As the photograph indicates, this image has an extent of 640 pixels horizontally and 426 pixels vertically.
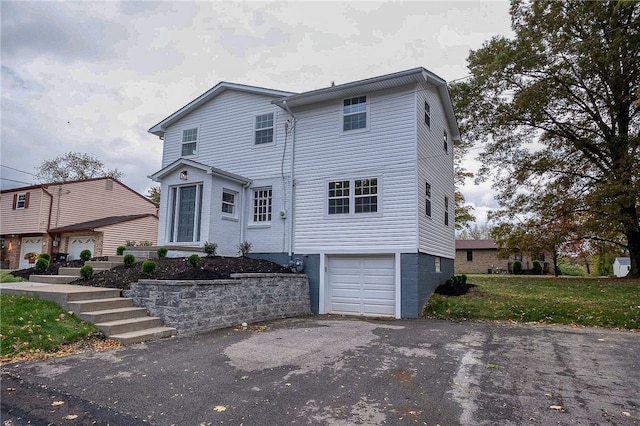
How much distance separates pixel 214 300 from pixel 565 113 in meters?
18.1

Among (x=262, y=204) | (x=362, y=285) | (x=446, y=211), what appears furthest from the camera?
(x=446, y=211)

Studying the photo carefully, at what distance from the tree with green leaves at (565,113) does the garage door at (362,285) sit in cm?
1047

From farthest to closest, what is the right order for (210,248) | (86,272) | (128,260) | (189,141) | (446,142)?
(446,142) < (189,141) < (210,248) < (128,260) < (86,272)

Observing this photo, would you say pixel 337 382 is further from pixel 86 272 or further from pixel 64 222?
pixel 64 222

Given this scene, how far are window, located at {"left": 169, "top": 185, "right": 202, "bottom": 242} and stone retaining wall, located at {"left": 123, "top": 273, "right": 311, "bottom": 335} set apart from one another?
3.62 m

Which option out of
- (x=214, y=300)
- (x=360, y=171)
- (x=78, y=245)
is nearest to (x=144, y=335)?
(x=214, y=300)

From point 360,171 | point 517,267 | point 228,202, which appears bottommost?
point 517,267

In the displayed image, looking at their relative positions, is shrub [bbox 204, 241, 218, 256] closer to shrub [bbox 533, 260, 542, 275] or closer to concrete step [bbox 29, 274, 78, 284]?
concrete step [bbox 29, 274, 78, 284]

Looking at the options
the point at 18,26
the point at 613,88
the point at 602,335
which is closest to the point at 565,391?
the point at 602,335

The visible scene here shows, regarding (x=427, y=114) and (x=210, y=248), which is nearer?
(x=210, y=248)

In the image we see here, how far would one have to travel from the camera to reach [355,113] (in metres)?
11.7

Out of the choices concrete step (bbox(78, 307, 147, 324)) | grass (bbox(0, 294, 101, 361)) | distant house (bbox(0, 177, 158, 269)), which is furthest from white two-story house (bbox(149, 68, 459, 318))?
distant house (bbox(0, 177, 158, 269))

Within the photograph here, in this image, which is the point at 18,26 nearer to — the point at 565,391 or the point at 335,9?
the point at 335,9

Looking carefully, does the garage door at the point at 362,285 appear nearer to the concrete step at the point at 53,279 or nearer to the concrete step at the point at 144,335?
the concrete step at the point at 144,335
